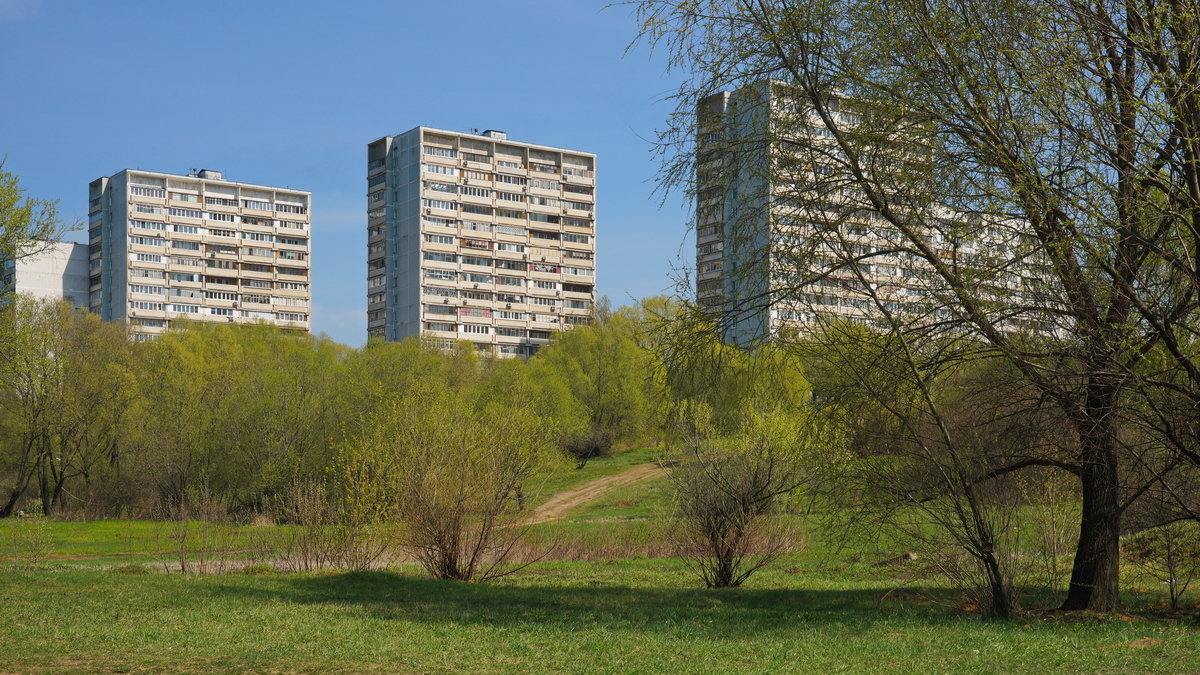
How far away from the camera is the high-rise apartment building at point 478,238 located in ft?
381

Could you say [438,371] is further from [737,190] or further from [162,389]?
[737,190]

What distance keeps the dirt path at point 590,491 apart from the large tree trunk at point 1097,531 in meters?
36.3

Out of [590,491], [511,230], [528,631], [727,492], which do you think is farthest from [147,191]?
[528,631]

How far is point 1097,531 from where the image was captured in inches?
560

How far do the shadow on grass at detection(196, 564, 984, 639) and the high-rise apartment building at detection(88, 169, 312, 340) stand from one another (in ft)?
359

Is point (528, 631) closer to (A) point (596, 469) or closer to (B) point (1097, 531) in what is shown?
(B) point (1097, 531)

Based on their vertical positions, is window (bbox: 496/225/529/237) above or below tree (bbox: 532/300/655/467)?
above

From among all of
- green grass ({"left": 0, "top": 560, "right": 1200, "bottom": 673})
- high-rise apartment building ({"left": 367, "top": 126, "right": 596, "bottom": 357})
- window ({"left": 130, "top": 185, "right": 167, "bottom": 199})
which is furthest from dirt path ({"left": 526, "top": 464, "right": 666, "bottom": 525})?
window ({"left": 130, "top": 185, "right": 167, "bottom": 199})

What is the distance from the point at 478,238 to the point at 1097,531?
107705mm

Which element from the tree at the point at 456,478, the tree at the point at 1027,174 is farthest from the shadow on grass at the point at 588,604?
the tree at the point at 1027,174

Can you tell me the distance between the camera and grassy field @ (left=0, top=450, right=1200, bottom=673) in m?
11.3

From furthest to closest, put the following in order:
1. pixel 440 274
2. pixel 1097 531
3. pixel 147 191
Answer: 1. pixel 147 191
2. pixel 440 274
3. pixel 1097 531

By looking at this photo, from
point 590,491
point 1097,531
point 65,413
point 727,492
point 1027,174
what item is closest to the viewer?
point 1027,174

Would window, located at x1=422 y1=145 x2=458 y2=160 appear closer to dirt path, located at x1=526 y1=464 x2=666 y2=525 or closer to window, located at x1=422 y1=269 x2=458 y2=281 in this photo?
window, located at x1=422 y1=269 x2=458 y2=281
